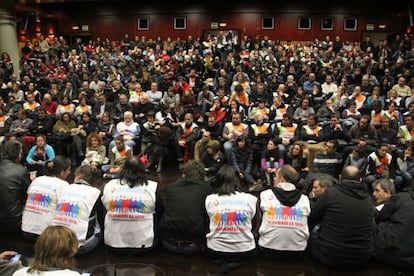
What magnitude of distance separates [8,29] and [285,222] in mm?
11519

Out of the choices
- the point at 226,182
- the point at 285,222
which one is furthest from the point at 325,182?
the point at 226,182

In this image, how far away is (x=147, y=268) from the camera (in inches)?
133

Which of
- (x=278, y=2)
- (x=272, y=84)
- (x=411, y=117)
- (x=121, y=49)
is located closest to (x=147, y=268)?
(x=411, y=117)

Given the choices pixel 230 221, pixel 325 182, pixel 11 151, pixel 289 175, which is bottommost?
pixel 230 221

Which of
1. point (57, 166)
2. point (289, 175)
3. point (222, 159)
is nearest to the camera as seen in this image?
point (289, 175)

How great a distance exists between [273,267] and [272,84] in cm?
611

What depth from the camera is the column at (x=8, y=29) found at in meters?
12.0

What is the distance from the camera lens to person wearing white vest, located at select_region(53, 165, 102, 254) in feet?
10.8

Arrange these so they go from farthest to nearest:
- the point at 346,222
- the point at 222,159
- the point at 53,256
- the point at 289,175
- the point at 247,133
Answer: the point at 247,133
the point at 222,159
the point at 289,175
the point at 346,222
the point at 53,256

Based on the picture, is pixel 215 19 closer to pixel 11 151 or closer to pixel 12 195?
pixel 11 151

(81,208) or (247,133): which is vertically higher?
(247,133)

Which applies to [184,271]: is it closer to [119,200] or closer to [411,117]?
[119,200]

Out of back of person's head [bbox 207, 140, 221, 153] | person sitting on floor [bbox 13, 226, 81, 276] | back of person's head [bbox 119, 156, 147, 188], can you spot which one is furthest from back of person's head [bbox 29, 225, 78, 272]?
back of person's head [bbox 207, 140, 221, 153]

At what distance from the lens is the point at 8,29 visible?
12133mm
